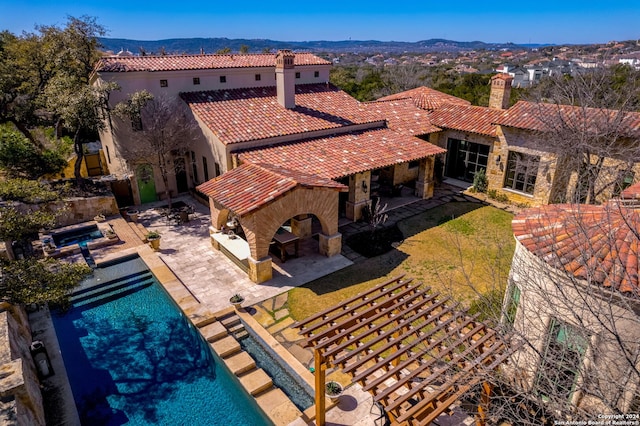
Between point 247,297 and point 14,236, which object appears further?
point 247,297

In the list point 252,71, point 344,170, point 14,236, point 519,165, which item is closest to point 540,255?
point 344,170

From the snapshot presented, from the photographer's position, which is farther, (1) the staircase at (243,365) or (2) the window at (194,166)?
(2) the window at (194,166)

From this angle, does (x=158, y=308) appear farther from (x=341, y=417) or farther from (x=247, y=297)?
(x=341, y=417)

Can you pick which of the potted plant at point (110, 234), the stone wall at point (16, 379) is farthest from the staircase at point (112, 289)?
the stone wall at point (16, 379)

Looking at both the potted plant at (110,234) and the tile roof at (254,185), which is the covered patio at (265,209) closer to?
the tile roof at (254,185)

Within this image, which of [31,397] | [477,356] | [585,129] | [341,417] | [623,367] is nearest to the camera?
[623,367]

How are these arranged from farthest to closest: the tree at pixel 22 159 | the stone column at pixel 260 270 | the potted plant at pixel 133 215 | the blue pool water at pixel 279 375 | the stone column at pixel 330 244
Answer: the potted plant at pixel 133 215
the tree at pixel 22 159
the stone column at pixel 330 244
the stone column at pixel 260 270
the blue pool water at pixel 279 375
